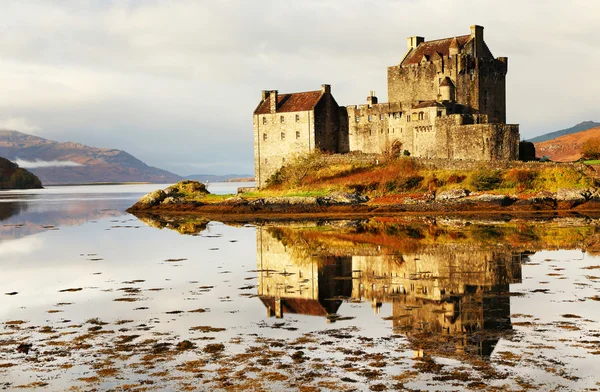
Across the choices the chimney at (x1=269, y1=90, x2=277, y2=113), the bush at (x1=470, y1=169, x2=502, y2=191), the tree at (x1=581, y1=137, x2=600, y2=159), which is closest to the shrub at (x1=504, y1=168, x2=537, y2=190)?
the bush at (x1=470, y1=169, x2=502, y2=191)

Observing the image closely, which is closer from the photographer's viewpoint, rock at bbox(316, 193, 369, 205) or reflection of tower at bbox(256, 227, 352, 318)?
reflection of tower at bbox(256, 227, 352, 318)

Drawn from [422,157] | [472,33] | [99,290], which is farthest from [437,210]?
[99,290]

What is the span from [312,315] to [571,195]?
1502 inches

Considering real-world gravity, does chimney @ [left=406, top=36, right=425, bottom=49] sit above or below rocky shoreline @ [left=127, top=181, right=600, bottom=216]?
above

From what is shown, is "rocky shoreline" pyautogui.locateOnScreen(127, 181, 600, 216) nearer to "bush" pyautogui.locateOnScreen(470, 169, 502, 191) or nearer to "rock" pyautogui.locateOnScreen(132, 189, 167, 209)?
"bush" pyautogui.locateOnScreen(470, 169, 502, 191)

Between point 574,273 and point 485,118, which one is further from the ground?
point 485,118

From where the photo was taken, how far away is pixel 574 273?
2478cm

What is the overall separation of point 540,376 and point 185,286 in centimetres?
1398

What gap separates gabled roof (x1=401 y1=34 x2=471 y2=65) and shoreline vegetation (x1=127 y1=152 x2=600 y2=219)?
35.5 feet

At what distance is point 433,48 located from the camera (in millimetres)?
68125

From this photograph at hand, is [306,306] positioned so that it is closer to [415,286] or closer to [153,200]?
[415,286]

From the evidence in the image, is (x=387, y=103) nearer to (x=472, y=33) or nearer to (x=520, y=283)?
(x=472, y=33)

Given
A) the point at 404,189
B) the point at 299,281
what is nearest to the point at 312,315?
the point at 299,281

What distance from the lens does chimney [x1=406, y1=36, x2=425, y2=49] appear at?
70000mm
